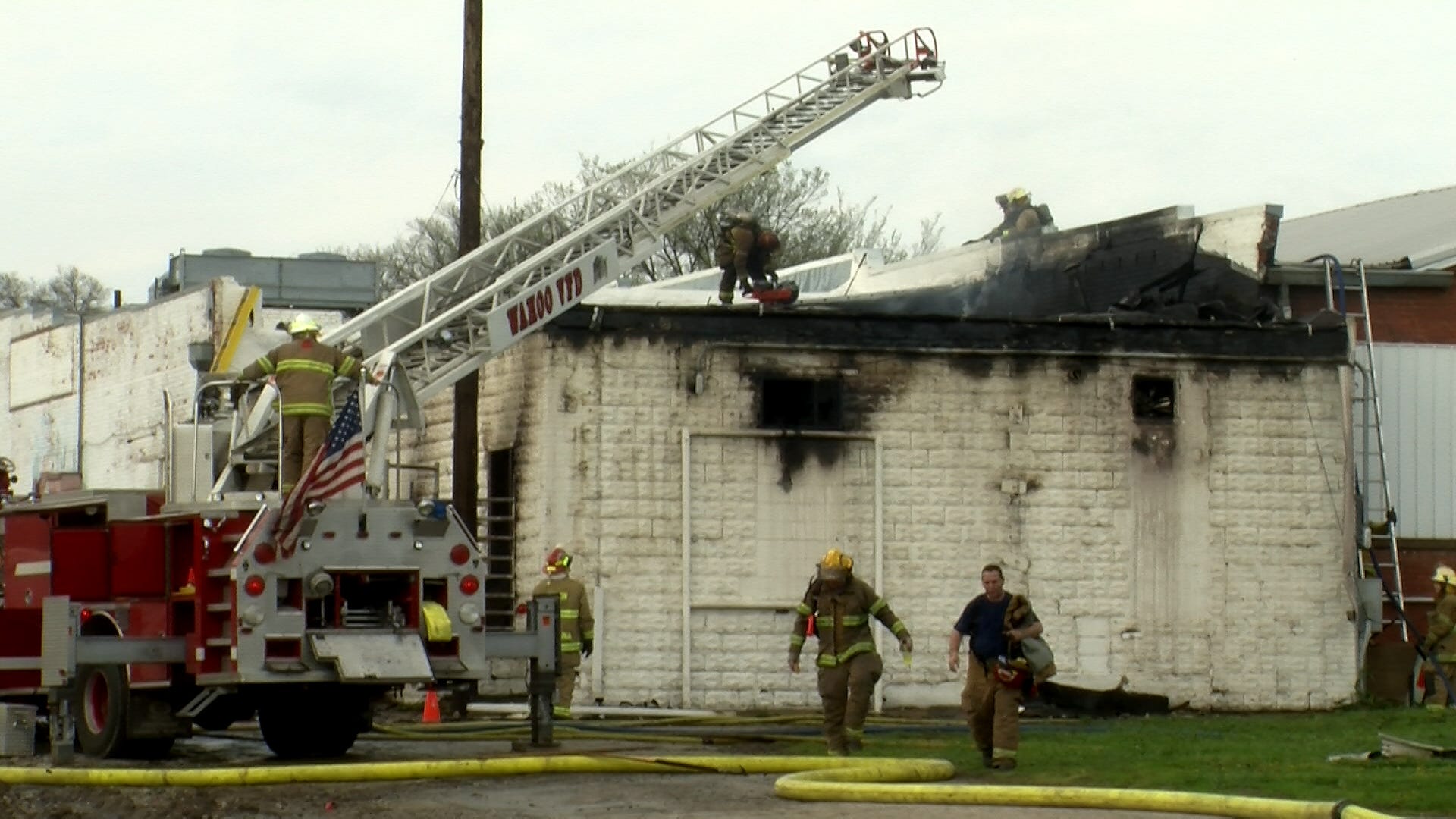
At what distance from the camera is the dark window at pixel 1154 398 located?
917 inches

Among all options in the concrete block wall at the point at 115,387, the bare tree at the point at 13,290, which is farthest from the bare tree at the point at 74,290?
the concrete block wall at the point at 115,387

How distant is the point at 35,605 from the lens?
55.8ft

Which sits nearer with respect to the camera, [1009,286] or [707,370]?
[707,370]

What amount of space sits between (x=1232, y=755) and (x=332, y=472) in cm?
635

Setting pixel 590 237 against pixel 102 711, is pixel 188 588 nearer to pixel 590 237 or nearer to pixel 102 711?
pixel 102 711

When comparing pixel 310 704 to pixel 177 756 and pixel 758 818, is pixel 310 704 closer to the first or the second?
pixel 177 756

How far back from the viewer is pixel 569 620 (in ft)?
64.4

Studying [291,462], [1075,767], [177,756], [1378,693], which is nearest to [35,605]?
[177,756]

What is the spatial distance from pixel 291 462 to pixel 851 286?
50.4 ft

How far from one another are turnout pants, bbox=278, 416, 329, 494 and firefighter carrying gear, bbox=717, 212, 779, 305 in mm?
8830

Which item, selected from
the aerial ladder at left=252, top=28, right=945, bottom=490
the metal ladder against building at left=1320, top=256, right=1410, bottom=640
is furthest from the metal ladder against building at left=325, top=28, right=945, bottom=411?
the metal ladder against building at left=1320, top=256, right=1410, bottom=640

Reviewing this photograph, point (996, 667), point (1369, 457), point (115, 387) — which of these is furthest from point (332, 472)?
point (115, 387)

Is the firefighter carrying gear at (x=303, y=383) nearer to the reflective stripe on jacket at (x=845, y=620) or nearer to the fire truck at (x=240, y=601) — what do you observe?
the fire truck at (x=240, y=601)

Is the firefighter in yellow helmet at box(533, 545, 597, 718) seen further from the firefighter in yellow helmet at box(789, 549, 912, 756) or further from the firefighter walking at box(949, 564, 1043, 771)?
the firefighter walking at box(949, 564, 1043, 771)
